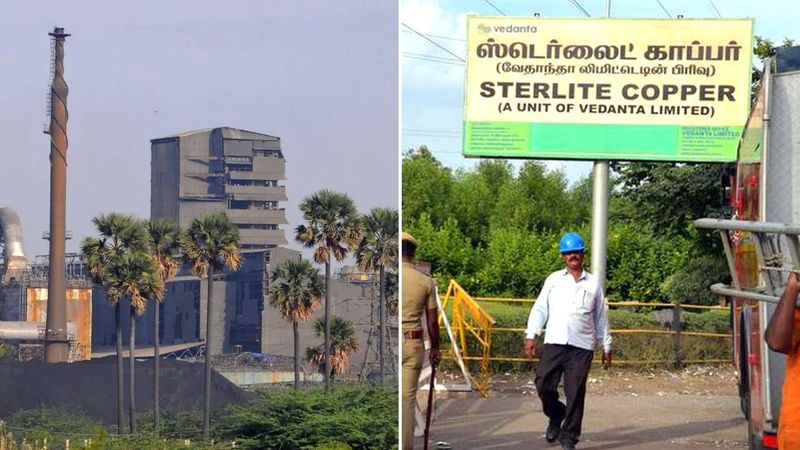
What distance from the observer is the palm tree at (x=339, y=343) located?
14398 mm

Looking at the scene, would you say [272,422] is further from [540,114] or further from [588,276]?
[540,114]

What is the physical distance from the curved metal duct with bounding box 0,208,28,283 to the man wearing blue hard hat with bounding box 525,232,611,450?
4.58 metres

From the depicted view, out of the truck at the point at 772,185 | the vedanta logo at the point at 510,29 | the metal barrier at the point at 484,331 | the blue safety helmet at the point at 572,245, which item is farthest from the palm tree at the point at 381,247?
the vedanta logo at the point at 510,29

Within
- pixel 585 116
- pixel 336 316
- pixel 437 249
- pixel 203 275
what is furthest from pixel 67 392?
pixel 437 249

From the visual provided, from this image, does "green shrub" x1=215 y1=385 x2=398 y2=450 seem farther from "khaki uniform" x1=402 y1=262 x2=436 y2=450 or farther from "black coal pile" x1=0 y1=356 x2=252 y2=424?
"khaki uniform" x1=402 y1=262 x2=436 y2=450

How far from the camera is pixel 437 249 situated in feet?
154

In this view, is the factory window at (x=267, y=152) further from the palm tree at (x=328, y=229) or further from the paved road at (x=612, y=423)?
the paved road at (x=612, y=423)

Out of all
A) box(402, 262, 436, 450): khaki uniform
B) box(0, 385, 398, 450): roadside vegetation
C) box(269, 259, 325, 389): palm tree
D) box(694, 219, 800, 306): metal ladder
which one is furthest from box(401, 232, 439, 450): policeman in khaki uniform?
box(269, 259, 325, 389): palm tree

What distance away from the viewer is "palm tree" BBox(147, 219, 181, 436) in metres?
13.4

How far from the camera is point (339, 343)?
A: 47.8 ft

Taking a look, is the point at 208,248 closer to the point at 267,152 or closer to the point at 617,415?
the point at 267,152

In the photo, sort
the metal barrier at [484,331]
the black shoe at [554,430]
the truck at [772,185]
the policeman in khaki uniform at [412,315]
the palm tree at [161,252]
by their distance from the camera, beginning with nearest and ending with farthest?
the truck at [772,185]
the policeman in khaki uniform at [412,315]
the black shoe at [554,430]
the palm tree at [161,252]
the metal barrier at [484,331]

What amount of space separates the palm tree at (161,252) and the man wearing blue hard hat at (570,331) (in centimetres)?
401

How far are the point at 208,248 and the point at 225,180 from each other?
79 centimetres
